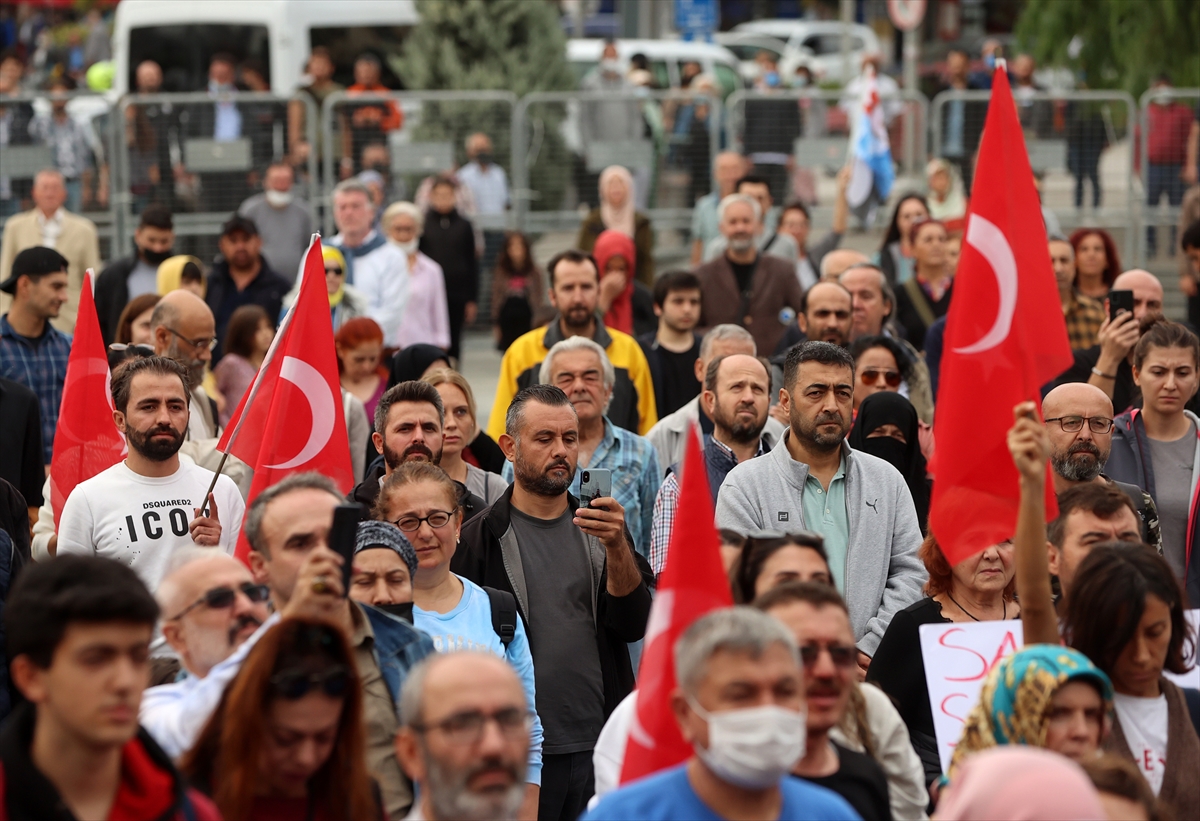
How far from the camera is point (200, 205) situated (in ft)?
52.1

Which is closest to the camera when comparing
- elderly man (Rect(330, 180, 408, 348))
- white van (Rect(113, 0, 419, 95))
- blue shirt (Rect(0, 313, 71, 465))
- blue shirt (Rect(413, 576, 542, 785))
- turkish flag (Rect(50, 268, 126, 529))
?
blue shirt (Rect(413, 576, 542, 785))

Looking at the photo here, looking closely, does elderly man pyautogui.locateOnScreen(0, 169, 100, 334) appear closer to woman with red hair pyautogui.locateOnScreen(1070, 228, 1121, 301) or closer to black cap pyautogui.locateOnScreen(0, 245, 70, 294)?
black cap pyautogui.locateOnScreen(0, 245, 70, 294)

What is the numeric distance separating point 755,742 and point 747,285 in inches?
343

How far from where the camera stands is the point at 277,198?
14773 mm

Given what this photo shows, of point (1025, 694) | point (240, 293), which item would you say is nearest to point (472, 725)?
point (1025, 694)

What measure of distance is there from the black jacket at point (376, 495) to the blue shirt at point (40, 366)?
2618mm

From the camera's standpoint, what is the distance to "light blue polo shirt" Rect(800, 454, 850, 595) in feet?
22.4

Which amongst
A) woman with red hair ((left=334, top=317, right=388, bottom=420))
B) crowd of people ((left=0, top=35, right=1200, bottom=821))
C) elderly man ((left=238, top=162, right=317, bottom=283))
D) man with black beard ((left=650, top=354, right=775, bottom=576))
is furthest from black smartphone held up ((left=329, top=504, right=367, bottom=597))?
elderly man ((left=238, top=162, right=317, bottom=283))

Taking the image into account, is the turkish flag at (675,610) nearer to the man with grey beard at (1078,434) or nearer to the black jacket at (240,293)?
the man with grey beard at (1078,434)

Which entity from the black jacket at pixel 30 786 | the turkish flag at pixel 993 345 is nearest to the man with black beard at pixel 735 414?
the turkish flag at pixel 993 345

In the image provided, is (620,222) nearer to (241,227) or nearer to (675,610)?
(241,227)

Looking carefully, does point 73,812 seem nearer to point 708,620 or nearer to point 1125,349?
point 708,620

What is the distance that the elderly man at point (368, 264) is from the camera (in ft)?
41.9

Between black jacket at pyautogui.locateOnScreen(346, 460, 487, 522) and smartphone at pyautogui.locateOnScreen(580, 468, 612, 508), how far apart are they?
27.6 inches
